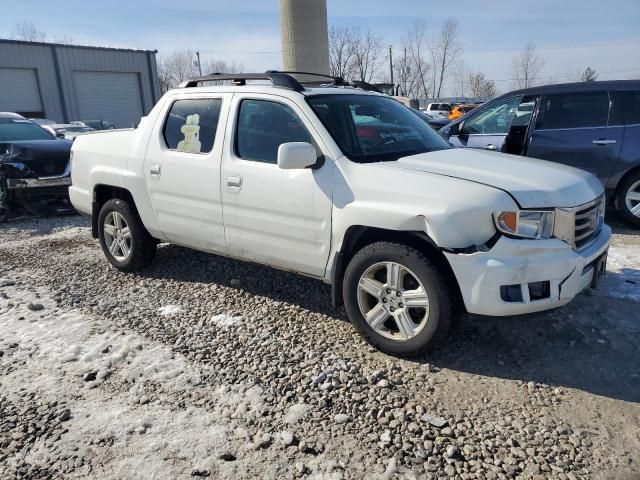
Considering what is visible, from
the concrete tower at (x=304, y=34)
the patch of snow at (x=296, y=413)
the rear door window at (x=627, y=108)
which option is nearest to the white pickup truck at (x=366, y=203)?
the patch of snow at (x=296, y=413)

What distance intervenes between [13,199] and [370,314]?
6.90 m

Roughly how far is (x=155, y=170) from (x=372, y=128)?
201 cm

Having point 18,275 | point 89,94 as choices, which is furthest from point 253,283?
point 89,94

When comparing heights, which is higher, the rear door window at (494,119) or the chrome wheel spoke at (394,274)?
the rear door window at (494,119)

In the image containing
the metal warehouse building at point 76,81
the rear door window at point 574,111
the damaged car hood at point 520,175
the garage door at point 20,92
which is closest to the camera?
the damaged car hood at point 520,175

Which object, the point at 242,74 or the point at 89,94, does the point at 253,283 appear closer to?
the point at 242,74

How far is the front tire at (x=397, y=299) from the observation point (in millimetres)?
3197

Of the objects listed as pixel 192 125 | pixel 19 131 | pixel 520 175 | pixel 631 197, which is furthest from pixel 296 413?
pixel 19 131

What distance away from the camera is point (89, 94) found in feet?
112

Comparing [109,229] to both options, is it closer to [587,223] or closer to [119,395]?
[119,395]

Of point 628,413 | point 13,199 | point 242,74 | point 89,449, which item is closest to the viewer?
point 89,449

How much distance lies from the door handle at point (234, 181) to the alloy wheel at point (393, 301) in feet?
4.18

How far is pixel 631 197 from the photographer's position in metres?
6.49

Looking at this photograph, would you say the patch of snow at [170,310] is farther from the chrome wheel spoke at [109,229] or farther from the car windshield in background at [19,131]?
the car windshield in background at [19,131]
